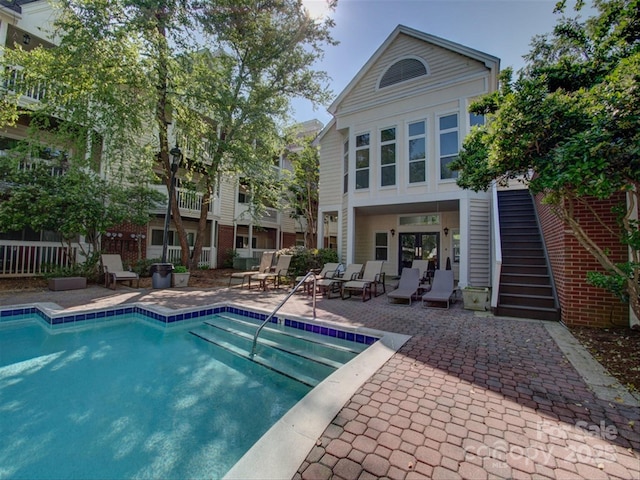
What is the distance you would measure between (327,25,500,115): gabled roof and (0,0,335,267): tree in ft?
6.31

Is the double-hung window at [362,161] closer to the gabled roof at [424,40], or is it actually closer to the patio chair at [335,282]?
the gabled roof at [424,40]

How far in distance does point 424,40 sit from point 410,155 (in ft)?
14.3

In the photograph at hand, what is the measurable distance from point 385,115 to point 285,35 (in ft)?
18.3

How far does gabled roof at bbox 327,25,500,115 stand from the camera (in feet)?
31.4

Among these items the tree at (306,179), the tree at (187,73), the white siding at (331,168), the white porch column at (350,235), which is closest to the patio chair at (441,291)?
the white porch column at (350,235)

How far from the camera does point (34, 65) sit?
9.30m

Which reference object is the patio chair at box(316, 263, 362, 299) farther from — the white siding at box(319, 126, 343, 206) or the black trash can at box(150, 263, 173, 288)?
the black trash can at box(150, 263, 173, 288)

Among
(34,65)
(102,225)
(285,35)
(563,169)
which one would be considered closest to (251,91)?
(285,35)

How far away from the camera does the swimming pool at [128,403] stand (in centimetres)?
256

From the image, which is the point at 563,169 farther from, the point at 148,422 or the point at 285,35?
the point at 285,35

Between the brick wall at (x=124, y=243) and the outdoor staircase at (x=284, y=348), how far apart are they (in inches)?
346

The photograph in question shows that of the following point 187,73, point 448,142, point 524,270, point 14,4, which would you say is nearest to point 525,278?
point 524,270

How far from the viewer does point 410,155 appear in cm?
1101

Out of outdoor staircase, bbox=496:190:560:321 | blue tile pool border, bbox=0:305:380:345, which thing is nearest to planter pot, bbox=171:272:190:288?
blue tile pool border, bbox=0:305:380:345
